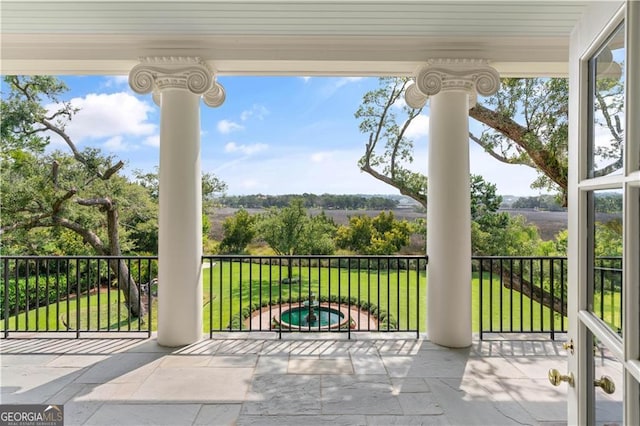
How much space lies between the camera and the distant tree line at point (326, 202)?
7562 millimetres

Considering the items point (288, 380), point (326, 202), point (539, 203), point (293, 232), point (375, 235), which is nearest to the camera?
point (288, 380)

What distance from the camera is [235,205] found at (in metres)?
8.27

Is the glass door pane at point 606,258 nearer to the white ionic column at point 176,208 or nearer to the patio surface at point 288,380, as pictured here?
the patio surface at point 288,380

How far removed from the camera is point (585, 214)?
1059 millimetres

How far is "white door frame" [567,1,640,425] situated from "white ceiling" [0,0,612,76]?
182 cm

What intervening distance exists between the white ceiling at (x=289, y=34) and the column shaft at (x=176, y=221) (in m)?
0.61

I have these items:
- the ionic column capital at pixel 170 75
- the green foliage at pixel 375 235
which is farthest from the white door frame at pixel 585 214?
the green foliage at pixel 375 235

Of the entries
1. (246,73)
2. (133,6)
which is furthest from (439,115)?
(133,6)

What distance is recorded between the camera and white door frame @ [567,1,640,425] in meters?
0.77

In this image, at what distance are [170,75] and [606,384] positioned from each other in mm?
3677

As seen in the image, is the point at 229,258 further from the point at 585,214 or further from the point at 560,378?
the point at 585,214

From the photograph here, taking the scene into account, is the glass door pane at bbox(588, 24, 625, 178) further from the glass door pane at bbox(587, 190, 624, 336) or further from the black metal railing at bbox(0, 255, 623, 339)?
the black metal railing at bbox(0, 255, 623, 339)

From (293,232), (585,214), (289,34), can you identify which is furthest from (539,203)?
(585,214)

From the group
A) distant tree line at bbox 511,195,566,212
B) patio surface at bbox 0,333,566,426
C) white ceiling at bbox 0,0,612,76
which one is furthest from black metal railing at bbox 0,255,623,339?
white ceiling at bbox 0,0,612,76
